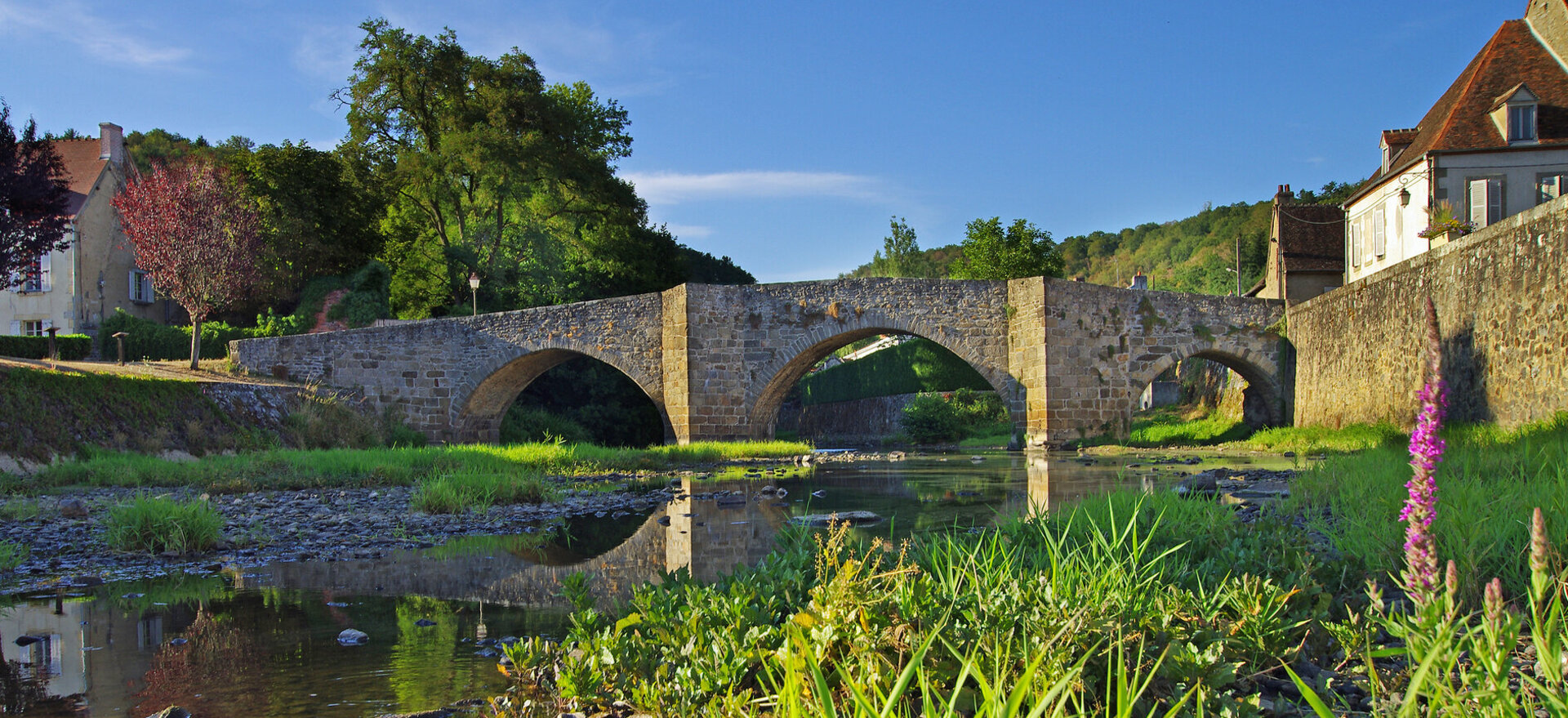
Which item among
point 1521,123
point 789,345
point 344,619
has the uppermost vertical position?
point 1521,123

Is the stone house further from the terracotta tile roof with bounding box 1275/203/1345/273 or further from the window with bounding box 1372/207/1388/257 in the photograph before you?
the window with bounding box 1372/207/1388/257

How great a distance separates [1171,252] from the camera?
211ft

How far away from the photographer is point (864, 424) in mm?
32250

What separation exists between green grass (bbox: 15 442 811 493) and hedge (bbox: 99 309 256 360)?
11.6 meters

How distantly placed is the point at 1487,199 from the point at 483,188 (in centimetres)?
2132

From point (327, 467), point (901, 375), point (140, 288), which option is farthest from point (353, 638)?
point (140, 288)

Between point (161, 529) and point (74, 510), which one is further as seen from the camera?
point (74, 510)

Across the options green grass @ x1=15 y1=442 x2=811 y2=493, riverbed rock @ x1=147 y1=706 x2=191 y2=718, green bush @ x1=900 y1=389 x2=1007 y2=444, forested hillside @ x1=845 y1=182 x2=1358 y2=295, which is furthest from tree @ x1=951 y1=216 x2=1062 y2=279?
riverbed rock @ x1=147 y1=706 x2=191 y2=718

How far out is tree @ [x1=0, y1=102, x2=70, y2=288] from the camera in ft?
44.6

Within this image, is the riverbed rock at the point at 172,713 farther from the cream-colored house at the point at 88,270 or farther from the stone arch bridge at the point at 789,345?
the cream-colored house at the point at 88,270

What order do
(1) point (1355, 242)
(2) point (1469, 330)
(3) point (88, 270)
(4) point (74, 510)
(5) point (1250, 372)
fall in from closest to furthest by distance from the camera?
(4) point (74, 510)
(2) point (1469, 330)
(5) point (1250, 372)
(1) point (1355, 242)
(3) point (88, 270)

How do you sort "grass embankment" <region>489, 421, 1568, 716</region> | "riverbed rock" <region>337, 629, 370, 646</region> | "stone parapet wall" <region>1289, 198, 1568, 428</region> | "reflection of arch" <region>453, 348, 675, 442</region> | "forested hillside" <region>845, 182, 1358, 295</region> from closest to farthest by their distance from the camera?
"grass embankment" <region>489, 421, 1568, 716</region> < "riverbed rock" <region>337, 629, 370, 646</region> < "stone parapet wall" <region>1289, 198, 1568, 428</region> < "reflection of arch" <region>453, 348, 675, 442</region> < "forested hillside" <region>845, 182, 1358, 295</region>

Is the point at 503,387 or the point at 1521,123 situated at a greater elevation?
the point at 1521,123

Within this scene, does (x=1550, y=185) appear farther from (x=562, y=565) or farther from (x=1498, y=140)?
(x=562, y=565)
